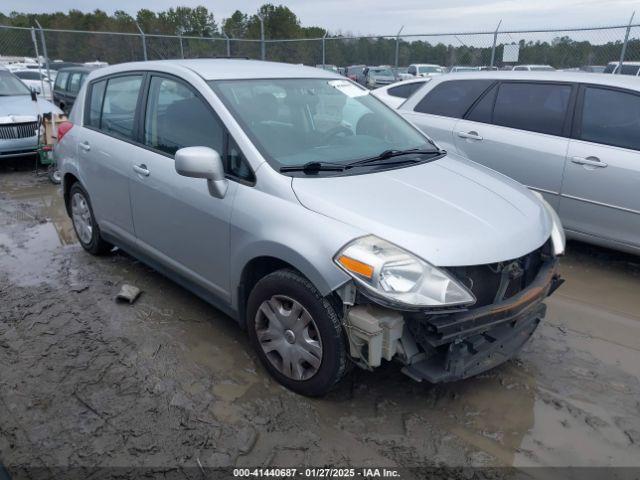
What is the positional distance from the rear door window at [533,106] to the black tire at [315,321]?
3.37m

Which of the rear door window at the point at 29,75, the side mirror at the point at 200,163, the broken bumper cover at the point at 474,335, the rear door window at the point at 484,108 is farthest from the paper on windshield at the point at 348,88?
the rear door window at the point at 29,75

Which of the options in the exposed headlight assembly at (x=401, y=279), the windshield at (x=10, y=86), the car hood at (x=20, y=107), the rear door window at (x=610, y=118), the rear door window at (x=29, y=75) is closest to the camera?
the exposed headlight assembly at (x=401, y=279)

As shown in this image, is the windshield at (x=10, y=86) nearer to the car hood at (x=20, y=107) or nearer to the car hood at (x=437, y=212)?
the car hood at (x=20, y=107)

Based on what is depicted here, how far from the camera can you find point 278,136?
3145 millimetres

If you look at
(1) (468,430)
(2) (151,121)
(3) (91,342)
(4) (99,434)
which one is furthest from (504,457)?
(2) (151,121)

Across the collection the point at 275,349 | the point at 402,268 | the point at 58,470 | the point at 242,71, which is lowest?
the point at 58,470

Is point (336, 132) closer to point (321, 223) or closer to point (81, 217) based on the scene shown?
point (321, 223)

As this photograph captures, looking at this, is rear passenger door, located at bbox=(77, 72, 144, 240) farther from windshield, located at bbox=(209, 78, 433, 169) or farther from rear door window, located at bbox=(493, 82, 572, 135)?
rear door window, located at bbox=(493, 82, 572, 135)

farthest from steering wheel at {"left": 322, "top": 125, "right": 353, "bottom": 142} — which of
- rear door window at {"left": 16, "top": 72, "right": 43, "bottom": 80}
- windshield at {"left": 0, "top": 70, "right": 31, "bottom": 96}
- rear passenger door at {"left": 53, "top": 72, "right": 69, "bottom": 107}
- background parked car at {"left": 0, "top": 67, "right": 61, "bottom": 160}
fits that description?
rear door window at {"left": 16, "top": 72, "right": 43, "bottom": 80}

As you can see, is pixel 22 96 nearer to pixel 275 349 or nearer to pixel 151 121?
pixel 151 121

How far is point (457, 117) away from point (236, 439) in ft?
13.8

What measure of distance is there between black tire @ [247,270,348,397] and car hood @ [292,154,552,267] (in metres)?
0.40

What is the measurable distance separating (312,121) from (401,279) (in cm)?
147

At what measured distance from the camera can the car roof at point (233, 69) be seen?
3.47 metres
